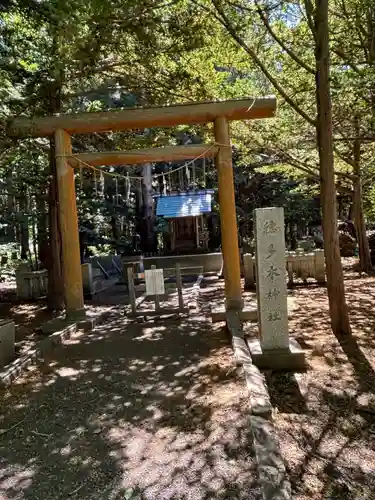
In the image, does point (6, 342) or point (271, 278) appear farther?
point (6, 342)

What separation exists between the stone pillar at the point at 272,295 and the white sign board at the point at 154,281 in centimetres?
291

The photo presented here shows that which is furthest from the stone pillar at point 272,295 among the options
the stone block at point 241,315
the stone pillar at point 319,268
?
the stone pillar at point 319,268

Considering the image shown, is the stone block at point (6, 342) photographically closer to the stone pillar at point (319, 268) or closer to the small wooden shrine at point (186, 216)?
the stone pillar at point (319, 268)

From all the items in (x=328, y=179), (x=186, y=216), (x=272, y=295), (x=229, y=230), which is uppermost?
(x=186, y=216)

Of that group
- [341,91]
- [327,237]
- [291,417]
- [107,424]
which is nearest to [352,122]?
[341,91]

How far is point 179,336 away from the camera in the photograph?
670 cm

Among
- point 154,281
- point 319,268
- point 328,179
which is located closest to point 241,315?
point 154,281

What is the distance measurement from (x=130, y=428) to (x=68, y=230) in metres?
4.56

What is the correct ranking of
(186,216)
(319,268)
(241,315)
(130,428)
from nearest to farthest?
1. (130,428)
2. (241,315)
3. (319,268)
4. (186,216)

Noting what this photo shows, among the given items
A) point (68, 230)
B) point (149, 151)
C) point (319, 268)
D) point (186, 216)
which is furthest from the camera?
point (186, 216)

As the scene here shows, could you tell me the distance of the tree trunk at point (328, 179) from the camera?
5988 mm

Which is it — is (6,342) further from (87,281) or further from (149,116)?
(87,281)

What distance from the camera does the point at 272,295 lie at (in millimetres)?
5121

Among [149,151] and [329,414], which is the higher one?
[149,151]
